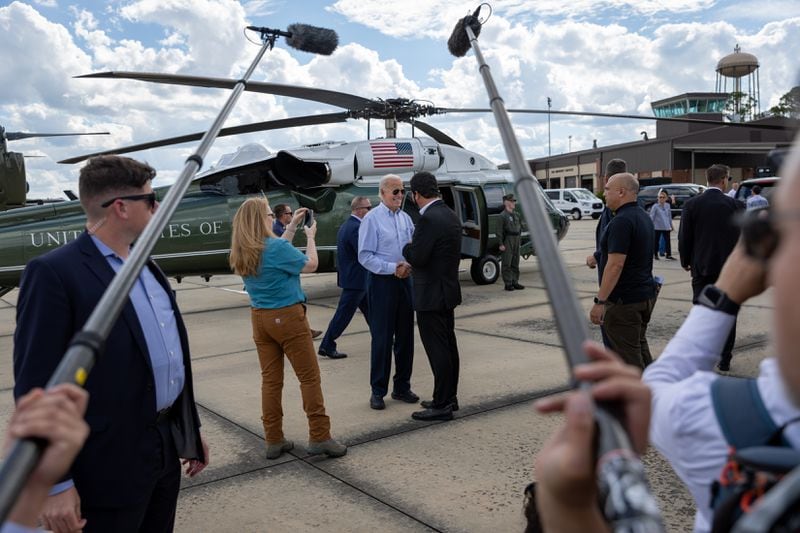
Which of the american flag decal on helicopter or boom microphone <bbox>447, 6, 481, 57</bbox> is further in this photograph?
the american flag decal on helicopter

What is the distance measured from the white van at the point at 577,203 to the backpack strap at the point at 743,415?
35.8 m

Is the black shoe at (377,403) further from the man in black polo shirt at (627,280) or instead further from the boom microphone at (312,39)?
the boom microphone at (312,39)

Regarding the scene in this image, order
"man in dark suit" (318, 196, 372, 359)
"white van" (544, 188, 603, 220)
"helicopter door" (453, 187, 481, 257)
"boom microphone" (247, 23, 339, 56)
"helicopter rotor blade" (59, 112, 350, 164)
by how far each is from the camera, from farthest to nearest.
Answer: "white van" (544, 188, 603, 220) → "helicopter door" (453, 187, 481, 257) → "helicopter rotor blade" (59, 112, 350, 164) → "man in dark suit" (318, 196, 372, 359) → "boom microphone" (247, 23, 339, 56)

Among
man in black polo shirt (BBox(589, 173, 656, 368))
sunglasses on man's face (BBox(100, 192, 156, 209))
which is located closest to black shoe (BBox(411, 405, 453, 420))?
man in black polo shirt (BBox(589, 173, 656, 368))

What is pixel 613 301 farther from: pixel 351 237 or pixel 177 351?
pixel 177 351

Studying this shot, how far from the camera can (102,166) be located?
2379 millimetres

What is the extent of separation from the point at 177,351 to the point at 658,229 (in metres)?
14.6

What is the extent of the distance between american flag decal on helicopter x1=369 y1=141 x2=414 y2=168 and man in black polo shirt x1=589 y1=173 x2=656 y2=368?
629 cm

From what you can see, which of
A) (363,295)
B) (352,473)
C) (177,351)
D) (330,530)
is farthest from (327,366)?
(177,351)

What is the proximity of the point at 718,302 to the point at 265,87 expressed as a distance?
7.53 meters

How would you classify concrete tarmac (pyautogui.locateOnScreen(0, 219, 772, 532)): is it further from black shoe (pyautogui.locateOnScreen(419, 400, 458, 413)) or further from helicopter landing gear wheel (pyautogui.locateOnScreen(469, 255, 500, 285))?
helicopter landing gear wheel (pyautogui.locateOnScreen(469, 255, 500, 285))

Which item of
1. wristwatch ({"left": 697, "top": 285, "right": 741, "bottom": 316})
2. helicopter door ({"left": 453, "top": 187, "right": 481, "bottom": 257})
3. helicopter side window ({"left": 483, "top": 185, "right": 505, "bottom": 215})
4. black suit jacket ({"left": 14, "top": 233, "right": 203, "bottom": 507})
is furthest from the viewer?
helicopter side window ({"left": 483, "top": 185, "right": 505, "bottom": 215})

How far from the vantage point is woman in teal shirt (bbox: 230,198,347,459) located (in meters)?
4.26

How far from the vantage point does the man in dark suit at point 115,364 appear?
6.94 ft
